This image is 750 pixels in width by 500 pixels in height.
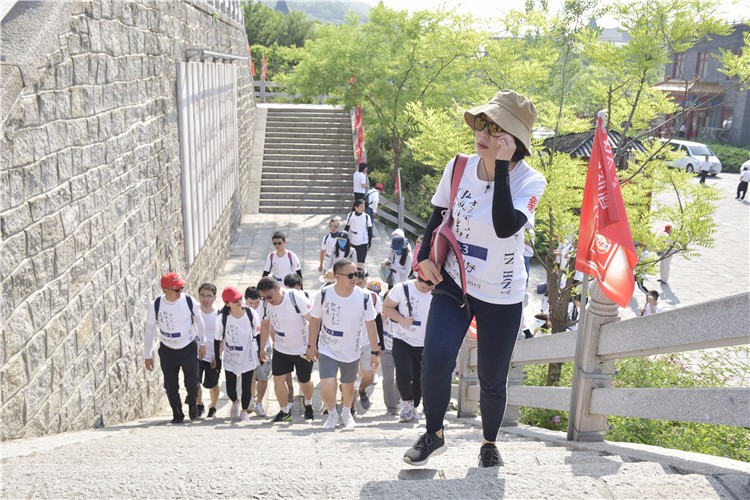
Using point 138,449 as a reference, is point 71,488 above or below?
above

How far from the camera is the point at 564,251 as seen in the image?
11.5 metres

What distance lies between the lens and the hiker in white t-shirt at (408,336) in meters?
6.43

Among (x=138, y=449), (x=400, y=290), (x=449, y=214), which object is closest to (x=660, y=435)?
(x=400, y=290)

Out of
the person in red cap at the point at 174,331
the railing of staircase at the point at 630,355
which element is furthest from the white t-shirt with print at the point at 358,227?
the railing of staircase at the point at 630,355

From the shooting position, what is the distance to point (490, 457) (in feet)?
11.3

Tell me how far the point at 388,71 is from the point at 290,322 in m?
14.2

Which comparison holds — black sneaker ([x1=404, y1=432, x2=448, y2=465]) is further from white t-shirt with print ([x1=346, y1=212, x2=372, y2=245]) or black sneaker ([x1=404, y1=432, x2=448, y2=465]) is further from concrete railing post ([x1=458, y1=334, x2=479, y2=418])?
white t-shirt with print ([x1=346, y1=212, x2=372, y2=245])

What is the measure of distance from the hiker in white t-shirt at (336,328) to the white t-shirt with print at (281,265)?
3345 mm

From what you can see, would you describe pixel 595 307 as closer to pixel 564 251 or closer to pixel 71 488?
pixel 71 488

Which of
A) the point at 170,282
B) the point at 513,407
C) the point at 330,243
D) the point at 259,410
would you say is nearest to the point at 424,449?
the point at 513,407

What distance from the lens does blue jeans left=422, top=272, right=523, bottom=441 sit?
3.35m

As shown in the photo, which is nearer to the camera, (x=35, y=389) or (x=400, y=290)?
A: (x=35, y=389)

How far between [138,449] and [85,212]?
2.15m

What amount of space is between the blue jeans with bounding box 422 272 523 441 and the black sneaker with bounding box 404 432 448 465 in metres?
0.04
